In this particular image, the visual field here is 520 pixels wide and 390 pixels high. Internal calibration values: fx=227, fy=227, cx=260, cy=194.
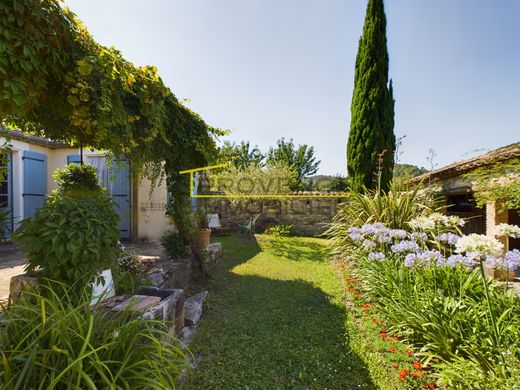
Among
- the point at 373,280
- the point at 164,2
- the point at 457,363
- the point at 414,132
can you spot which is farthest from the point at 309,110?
the point at 457,363

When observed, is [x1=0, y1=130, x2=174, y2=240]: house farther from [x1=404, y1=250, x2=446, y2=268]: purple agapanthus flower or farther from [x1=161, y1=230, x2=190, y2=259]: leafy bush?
[x1=404, y1=250, x2=446, y2=268]: purple agapanthus flower

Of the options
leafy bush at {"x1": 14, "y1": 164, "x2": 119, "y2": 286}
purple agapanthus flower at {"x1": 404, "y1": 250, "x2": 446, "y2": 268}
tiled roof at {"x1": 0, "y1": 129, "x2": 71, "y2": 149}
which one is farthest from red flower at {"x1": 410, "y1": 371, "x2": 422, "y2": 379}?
tiled roof at {"x1": 0, "y1": 129, "x2": 71, "y2": 149}

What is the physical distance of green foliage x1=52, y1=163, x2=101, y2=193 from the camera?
311 centimetres

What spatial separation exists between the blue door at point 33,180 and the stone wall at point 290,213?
5.26 m

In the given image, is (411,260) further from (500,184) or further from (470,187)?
(470,187)

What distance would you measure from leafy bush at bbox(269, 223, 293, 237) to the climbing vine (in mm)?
5588

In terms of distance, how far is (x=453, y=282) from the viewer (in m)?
2.65

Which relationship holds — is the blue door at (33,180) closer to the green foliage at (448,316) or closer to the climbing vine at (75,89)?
the climbing vine at (75,89)

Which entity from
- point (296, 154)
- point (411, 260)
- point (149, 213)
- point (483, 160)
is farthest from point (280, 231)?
point (296, 154)

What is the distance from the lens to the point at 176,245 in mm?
4129

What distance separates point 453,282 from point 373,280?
0.90m

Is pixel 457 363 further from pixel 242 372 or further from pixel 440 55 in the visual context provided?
pixel 440 55

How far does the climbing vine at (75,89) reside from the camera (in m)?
1.60

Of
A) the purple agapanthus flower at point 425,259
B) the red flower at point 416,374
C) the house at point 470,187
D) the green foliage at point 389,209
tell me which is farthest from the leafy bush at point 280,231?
the red flower at point 416,374
